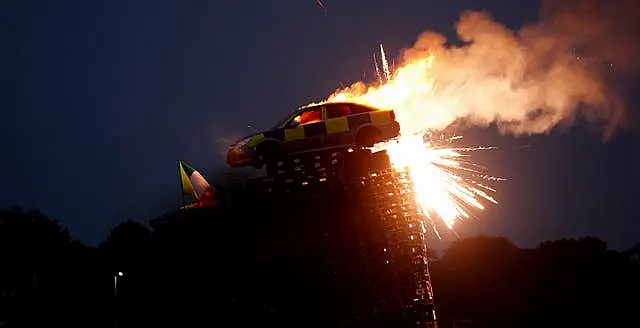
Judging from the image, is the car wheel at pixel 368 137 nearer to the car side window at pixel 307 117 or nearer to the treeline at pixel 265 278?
the car side window at pixel 307 117

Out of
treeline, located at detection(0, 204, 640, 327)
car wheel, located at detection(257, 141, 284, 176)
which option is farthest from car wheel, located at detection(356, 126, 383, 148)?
treeline, located at detection(0, 204, 640, 327)

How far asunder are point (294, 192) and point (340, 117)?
8.68 ft

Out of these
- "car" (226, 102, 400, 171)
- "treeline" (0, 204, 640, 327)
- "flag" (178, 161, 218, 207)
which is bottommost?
"treeline" (0, 204, 640, 327)

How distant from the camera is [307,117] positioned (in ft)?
43.4

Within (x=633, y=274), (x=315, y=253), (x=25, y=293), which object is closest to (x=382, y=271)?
(x=315, y=253)

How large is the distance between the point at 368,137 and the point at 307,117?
1.32 meters

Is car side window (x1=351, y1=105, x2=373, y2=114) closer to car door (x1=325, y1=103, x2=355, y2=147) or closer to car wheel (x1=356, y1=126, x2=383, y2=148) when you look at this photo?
car door (x1=325, y1=103, x2=355, y2=147)

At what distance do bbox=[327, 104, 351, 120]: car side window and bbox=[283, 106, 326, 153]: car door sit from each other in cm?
18

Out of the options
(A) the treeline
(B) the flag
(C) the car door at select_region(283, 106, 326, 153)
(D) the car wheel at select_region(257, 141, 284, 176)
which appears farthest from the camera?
Answer: (B) the flag

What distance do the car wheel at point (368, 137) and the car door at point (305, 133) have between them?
29.4 inches

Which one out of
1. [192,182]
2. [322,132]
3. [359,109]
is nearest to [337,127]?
[322,132]

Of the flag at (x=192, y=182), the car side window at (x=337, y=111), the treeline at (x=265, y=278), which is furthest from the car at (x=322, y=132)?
the treeline at (x=265, y=278)

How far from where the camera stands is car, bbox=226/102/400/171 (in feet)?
42.9

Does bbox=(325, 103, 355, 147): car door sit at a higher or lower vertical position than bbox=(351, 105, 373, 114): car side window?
lower
